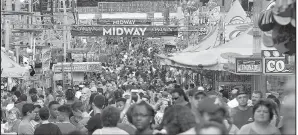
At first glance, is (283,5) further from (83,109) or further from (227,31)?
(227,31)

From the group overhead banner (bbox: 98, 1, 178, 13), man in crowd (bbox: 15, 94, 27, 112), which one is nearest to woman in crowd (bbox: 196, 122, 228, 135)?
man in crowd (bbox: 15, 94, 27, 112)

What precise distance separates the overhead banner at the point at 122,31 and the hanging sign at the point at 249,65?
64.6 feet

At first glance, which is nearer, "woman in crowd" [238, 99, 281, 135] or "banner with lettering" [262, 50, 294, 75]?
"woman in crowd" [238, 99, 281, 135]

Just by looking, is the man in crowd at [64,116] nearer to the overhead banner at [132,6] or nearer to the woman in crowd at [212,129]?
the woman in crowd at [212,129]

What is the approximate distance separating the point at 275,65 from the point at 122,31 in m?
21.6

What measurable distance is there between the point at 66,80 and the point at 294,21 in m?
28.1

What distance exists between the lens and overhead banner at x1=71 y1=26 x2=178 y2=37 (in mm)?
37287

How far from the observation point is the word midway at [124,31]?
37.2m

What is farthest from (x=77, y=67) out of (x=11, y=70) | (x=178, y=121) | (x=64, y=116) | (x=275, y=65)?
(x=178, y=121)

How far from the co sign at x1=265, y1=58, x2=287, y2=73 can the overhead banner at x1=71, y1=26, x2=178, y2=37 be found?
68.5ft

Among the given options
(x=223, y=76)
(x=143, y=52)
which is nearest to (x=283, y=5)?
(x=223, y=76)

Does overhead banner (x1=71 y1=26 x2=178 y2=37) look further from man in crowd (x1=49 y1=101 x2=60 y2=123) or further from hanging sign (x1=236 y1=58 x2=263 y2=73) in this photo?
man in crowd (x1=49 y1=101 x2=60 y2=123)

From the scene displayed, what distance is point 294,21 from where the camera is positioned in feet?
25.8

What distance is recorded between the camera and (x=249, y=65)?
17.2 metres
